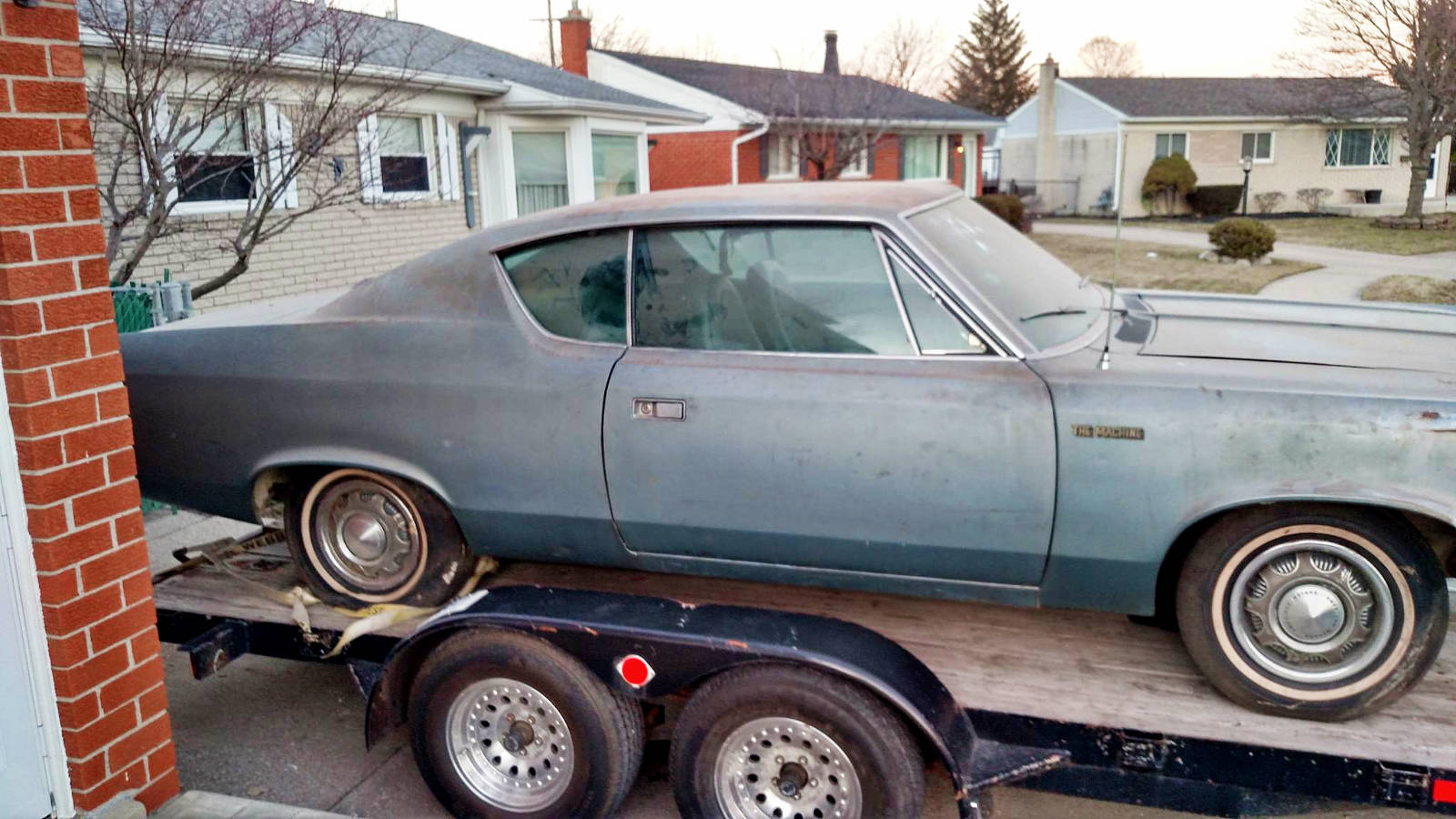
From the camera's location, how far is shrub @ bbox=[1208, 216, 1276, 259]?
1981 cm

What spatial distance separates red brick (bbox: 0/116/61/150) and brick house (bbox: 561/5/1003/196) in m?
20.3

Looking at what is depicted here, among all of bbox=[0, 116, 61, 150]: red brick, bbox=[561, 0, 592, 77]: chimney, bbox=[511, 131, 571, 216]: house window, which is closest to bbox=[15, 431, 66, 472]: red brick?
bbox=[0, 116, 61, 150]: red brick

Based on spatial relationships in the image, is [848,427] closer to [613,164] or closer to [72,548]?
[72,548]

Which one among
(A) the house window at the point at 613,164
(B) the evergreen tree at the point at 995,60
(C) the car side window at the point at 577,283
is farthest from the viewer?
(B) the evergreen tree at the point at 995,60

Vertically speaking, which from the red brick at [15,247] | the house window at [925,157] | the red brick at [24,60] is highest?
the house window at [925,157]

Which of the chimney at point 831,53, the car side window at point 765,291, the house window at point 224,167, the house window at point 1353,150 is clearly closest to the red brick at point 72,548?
the car side window at point 765,291

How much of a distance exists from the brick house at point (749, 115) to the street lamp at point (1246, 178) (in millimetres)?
11740

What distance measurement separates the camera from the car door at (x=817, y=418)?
333 centimetres

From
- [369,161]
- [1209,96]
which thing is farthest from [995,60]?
[369,161]

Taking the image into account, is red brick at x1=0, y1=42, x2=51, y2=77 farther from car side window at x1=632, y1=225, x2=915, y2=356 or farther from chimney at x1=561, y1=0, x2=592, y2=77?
chimney at x1=561, y1=0, x2=592, y2=77

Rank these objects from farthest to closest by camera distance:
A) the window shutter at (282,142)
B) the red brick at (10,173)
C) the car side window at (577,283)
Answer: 1. the window shutter at (282,142)
2. the car side window at (577,283)
3. the red brick at (10,173)

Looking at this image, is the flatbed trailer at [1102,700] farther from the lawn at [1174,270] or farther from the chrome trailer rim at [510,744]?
the lawn at [1174,270]

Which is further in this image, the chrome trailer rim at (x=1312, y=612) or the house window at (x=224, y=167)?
the house window at (x=224, y=167)

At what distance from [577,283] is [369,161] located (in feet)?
30.0
